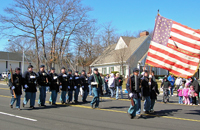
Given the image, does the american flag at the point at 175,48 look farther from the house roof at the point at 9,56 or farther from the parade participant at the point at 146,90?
the house roof at the point at 9,56

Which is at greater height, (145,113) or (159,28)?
(159,28)

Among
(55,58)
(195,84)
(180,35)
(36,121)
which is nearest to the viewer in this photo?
(36,121)

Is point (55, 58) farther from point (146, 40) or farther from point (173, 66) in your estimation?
point (173, 66)

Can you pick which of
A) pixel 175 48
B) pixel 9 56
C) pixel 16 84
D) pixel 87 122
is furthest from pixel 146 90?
pixel 9 56

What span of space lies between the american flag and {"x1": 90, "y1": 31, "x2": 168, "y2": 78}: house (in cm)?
2307

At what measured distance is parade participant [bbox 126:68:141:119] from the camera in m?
8.28

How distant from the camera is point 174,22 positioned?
31.2ft

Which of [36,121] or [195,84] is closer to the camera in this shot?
[36,121]

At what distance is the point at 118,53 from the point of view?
36625mm

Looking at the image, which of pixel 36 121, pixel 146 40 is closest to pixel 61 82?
pixel 36 121

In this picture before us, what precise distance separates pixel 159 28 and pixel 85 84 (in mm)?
5902

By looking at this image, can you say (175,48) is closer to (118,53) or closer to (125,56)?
(125,56)

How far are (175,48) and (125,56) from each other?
87.1ft

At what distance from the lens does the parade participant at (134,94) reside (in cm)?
828
